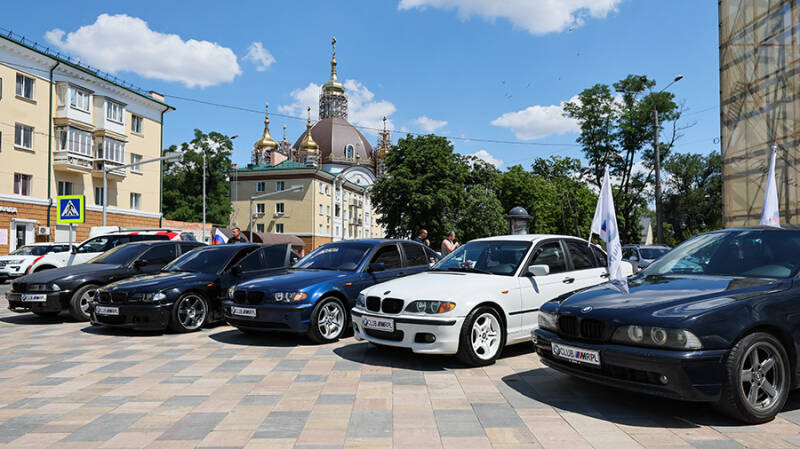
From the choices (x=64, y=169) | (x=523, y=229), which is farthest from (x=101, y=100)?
(x=523, y=229)

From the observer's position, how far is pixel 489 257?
7422mm

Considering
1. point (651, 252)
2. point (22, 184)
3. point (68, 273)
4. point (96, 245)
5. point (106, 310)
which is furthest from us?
point (22, 184)

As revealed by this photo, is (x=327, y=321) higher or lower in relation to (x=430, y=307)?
lower

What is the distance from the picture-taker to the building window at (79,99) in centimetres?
3553

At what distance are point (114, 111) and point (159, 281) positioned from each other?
35.5 metres

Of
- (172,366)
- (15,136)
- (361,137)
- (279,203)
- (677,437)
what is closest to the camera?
(677,437)

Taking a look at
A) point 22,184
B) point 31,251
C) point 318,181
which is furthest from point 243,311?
point 318,181

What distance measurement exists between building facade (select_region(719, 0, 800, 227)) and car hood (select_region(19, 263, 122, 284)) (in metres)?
16.6

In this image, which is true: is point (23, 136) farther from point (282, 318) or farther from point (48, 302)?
point (282, 318)

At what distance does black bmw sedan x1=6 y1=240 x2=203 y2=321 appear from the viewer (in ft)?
33.3

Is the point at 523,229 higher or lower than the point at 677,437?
higher

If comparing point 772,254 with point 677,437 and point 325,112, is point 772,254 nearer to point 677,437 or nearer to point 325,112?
point 677,437

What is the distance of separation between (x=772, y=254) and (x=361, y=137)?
10315cm

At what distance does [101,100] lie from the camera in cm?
3819
